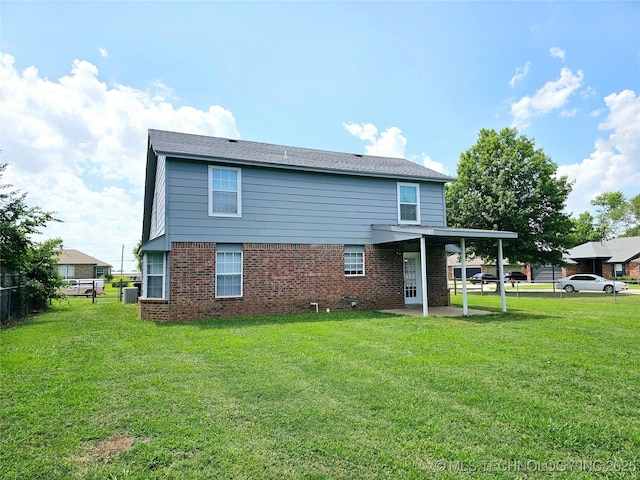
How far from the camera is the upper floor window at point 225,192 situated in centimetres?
1195

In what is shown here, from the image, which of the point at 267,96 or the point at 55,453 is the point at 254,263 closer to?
the point at 267,96

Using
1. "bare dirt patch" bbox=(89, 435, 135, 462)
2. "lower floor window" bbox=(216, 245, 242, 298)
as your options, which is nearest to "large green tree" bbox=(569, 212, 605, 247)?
"lower floor window" bbox=(216, 245, 242, 298)

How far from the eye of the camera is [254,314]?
39.9 ft

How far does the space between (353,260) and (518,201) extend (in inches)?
673

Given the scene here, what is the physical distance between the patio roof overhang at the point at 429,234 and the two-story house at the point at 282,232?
0.14ft

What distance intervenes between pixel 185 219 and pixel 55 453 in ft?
29.2

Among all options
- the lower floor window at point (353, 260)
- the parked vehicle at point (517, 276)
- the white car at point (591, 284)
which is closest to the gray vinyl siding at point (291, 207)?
the lower floor window at point (353, 260)

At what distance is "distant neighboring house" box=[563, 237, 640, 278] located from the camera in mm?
36812

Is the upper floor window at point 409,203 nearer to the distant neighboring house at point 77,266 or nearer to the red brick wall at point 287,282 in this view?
the red brick wall at point 287,282

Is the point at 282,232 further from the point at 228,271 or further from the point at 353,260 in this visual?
the point at 353,260

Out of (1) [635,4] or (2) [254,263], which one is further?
(2) [254,263]

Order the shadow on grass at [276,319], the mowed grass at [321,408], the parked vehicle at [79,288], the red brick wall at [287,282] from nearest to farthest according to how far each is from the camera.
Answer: the mowed grass at [321,408] → the shadow on grass at [276,319] → the red brick wall at [287,282] → the parked vehicle at [79,288]

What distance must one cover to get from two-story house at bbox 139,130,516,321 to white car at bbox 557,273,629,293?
17.5m

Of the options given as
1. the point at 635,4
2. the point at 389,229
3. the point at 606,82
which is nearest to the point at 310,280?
the point at 389,229
